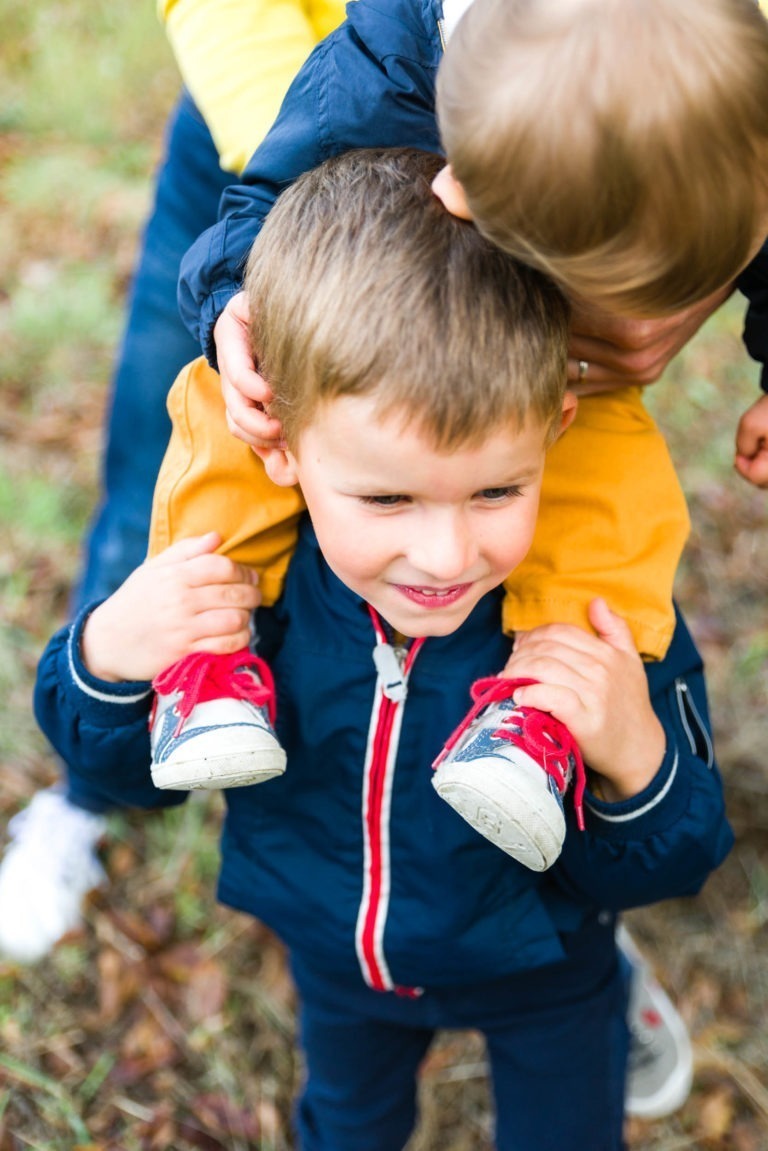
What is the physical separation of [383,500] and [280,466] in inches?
8.3

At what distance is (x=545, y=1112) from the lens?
6.51 feet

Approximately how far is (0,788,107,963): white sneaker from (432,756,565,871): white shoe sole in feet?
5.10

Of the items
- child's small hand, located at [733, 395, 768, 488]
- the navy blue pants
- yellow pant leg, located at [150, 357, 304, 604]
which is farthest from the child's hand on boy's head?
the navy blue pants

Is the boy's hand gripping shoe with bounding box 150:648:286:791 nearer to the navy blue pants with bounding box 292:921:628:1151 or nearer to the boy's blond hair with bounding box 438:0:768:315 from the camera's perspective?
the navy blue pants with bounding box 292:921:628:1151

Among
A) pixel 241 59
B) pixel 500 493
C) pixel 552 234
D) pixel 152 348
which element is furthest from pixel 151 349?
pixel 552 234

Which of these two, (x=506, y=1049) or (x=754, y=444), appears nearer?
(x=754, y=444)

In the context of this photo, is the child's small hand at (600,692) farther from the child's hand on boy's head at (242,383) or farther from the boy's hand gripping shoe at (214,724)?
the child's hand on boy's head at (242,383)

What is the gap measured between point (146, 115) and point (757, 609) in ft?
12.6

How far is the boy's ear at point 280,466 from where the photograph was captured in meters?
1.56

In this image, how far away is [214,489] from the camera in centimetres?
172

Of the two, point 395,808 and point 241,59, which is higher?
point 241,59

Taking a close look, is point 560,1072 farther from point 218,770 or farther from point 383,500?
→ point 383,500

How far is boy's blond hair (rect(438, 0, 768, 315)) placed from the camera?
3.43 feet

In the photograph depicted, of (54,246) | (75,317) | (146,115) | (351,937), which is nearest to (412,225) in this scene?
(351,937)
